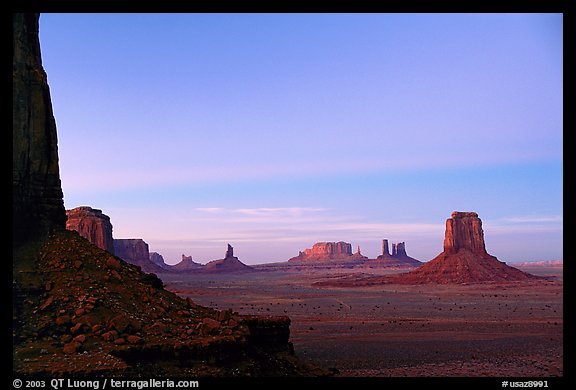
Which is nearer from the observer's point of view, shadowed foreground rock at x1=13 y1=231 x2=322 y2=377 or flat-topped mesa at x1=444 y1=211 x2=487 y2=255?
shadowed foreground rock at x1=13 y1=231 x2=322 y2=377

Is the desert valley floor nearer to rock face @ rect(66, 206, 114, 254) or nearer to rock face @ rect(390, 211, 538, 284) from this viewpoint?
rock face @ rect(390, 211, 538, 284)

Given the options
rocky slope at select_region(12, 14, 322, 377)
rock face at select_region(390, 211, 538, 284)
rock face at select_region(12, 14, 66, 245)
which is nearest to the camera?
rocky slope at select_region(12, 14, 322, 377)

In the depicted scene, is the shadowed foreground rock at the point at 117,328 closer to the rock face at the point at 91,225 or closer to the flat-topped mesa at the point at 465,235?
the rock face at the point at 91,225

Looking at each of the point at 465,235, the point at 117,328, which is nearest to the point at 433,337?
the point at 117,328

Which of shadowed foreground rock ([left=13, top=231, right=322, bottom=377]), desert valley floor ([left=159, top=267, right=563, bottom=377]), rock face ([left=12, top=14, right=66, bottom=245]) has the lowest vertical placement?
desert valley floor ([left=159, top=267, right=563, bottom=377])

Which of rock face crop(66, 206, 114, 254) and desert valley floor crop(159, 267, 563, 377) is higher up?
rock face crop(66, 206, 114, 254)

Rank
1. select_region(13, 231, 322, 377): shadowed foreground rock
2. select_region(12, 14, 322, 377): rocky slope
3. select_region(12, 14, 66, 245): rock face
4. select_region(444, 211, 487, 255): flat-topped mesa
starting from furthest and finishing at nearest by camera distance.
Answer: select_region(444, 211, 487, 255): flat-topped mesa
select_region(12, 14, 66, 245): rock face
select_region(12, 14, 322, 377): rocky slope
select_region(13, 231, 322, 377): shadowed foreground rock

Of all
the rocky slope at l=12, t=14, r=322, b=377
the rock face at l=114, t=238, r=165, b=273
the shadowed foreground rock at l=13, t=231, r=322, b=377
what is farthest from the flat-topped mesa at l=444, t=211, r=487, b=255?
the shadowed foreground rock at l=13, t=231, r=322, b=377
